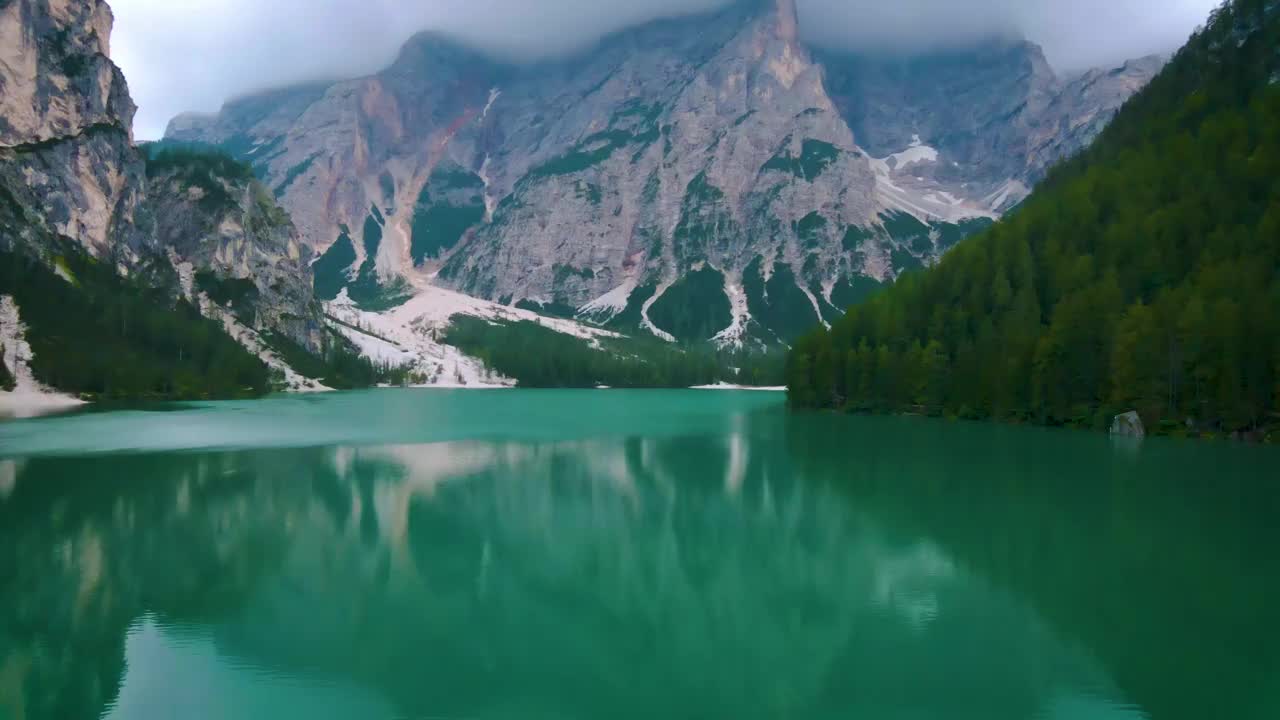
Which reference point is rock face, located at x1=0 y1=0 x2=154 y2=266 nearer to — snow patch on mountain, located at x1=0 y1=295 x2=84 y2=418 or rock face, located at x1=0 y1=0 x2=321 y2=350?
rock face, located at x1=0 y1=0 x2=321 y2=350

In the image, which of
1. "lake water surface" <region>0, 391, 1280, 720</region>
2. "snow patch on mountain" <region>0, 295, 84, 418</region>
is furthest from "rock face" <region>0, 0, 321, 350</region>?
"lake water surface" <region>0, 391, 1280, 720</region>

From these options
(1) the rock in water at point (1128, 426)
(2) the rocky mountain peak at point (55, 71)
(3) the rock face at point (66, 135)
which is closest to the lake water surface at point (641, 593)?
(1) the rock in water at point (1128, 426)

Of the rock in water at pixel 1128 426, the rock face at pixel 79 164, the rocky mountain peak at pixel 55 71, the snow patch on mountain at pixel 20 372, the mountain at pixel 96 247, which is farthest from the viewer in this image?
the rocky mountain peak at pixel 55 71

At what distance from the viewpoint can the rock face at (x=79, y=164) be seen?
154 meters

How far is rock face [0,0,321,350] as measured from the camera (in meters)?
154

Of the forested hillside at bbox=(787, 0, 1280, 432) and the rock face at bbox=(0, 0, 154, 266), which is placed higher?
the rock face at bbox=(0, 0, 154, 266)

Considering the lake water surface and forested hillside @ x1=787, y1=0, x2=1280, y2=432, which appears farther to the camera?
forested hillside @ x1=787, y1=0, x2=1280, y2=432

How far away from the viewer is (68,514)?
1158 inches

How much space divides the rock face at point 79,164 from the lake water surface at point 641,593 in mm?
142400

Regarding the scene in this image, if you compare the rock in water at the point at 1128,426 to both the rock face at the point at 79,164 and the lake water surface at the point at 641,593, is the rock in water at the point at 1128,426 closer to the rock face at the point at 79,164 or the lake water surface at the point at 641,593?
the lake water surface at the point at 641,593

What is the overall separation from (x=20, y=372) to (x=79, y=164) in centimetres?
6574

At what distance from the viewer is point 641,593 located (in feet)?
65.1

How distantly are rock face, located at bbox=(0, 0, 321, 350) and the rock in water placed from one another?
164 metres

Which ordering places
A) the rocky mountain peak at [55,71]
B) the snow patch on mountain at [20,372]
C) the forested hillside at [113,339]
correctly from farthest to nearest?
the rocky mountain peak at [55,71], the forested hillside at [113,339], the snow patch on mountain at [20,372]
